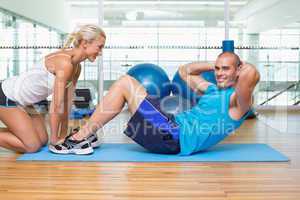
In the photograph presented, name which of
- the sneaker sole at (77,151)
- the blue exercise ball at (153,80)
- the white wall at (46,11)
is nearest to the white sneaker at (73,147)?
the sneaker sole at (77,151)

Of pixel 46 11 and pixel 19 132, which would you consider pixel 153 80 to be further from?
pixel 46 11

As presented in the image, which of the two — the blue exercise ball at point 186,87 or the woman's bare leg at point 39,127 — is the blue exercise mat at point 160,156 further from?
the blue exercise ball at point 186,87

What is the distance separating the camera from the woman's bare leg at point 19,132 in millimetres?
2533

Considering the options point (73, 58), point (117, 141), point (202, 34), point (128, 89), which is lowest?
point (117, 141)

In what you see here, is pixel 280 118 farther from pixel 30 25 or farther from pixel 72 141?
pixel 30 25

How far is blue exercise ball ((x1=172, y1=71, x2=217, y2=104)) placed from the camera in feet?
11.7

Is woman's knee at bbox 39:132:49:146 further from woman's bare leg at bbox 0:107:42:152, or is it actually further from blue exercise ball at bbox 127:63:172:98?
blue exercise ball at bbox 127:63:172:98

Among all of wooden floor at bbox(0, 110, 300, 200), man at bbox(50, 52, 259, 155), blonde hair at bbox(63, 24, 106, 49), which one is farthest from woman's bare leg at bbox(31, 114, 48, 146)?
blonde hair at bbox(63, 24, 106, 49)

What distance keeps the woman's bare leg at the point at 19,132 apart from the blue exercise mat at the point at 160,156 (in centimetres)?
7

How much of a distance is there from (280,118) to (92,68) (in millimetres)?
2319

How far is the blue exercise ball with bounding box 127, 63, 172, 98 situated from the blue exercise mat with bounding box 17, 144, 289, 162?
3.51 feet

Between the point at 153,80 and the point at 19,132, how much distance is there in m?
1.56

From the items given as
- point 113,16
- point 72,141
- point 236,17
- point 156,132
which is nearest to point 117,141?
point 72,141

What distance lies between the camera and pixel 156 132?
92.6 inches
